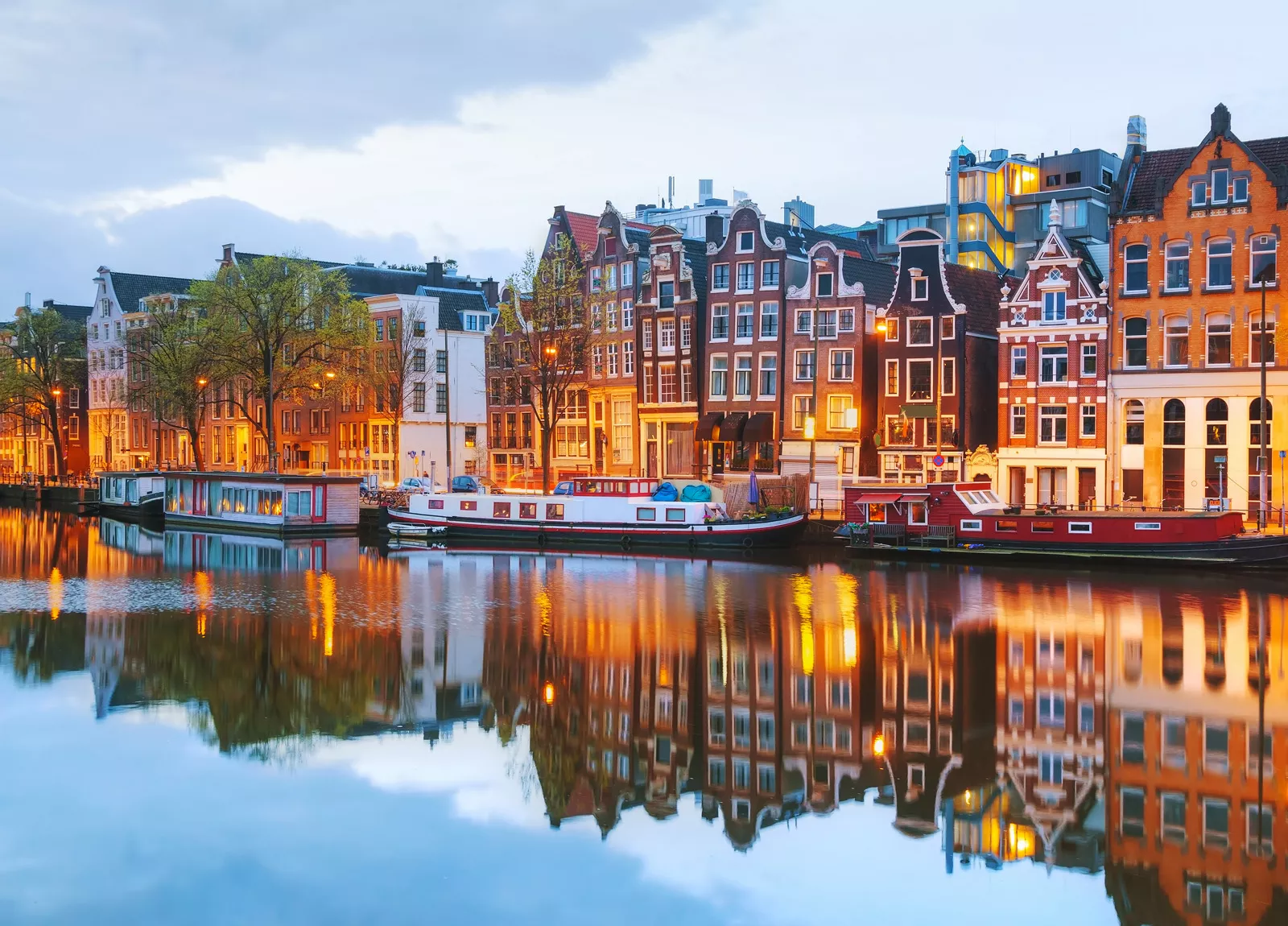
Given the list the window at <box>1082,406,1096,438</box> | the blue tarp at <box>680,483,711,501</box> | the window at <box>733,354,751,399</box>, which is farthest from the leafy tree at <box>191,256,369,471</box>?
the window at <box>1082,406,1096,438</box>

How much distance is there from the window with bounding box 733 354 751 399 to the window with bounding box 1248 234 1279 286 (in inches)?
1021

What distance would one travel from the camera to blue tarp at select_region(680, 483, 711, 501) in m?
61.8

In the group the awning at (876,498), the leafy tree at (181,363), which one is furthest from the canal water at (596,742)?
the leafy tree at (181,363)

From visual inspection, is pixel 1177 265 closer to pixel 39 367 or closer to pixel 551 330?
pixel 551 330

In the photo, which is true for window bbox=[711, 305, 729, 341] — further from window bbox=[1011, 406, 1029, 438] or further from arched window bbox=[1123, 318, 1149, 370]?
arched window bbox=[1123, 318, 1149, 370]

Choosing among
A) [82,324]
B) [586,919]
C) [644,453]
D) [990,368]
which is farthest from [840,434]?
[82,324]

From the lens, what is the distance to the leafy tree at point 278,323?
79.3 m

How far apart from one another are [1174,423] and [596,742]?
1640 inches

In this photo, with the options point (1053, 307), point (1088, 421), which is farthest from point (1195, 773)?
point (1053, 307)

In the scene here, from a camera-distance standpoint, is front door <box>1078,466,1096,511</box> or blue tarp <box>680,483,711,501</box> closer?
front door <box>1078,466,1096,511</box>

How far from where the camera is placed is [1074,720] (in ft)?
87.2

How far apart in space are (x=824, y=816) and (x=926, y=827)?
162 centimetres

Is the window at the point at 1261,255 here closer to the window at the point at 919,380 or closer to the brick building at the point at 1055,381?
the brick building at the point at 1055,381

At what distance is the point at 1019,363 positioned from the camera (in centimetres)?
6172
